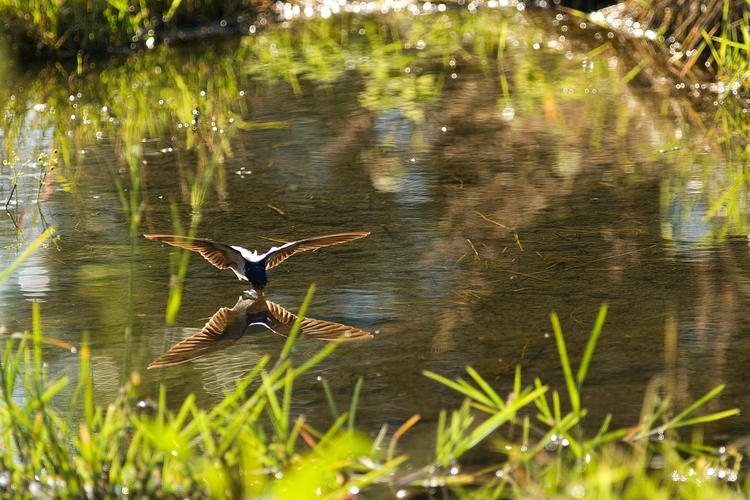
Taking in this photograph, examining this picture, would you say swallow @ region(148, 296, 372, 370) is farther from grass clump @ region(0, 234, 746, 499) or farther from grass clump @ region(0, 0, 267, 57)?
grass clump @ region(0, 0, 267, 57)

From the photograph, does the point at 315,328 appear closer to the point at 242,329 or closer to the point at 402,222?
the point at 242,329

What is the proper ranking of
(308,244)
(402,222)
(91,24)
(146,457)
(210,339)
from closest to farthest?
(146,457) → (210,339) → (308,244) → (402,222) → (91,24)

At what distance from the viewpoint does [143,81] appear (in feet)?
17.7

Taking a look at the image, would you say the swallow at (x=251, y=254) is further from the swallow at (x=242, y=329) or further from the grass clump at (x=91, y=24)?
the grass clump at (x=91, y=24)

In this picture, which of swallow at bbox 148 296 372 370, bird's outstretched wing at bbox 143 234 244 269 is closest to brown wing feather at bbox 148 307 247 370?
A: swallow at bbox 148 296 372 370

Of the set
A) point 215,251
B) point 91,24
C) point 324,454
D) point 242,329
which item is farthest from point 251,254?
point 91,24

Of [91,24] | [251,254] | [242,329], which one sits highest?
[91,24]

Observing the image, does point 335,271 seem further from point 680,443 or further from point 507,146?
point 507,146

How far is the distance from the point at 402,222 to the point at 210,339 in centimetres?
88

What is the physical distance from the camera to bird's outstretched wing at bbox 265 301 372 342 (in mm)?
2295

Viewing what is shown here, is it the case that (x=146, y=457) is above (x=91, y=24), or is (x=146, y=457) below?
below

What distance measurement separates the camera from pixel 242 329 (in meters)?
2.37

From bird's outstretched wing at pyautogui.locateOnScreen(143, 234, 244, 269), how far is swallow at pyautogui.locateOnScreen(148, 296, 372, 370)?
0.10 metres

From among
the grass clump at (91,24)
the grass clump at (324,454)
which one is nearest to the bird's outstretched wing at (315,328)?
the grass clump at (324,454)
